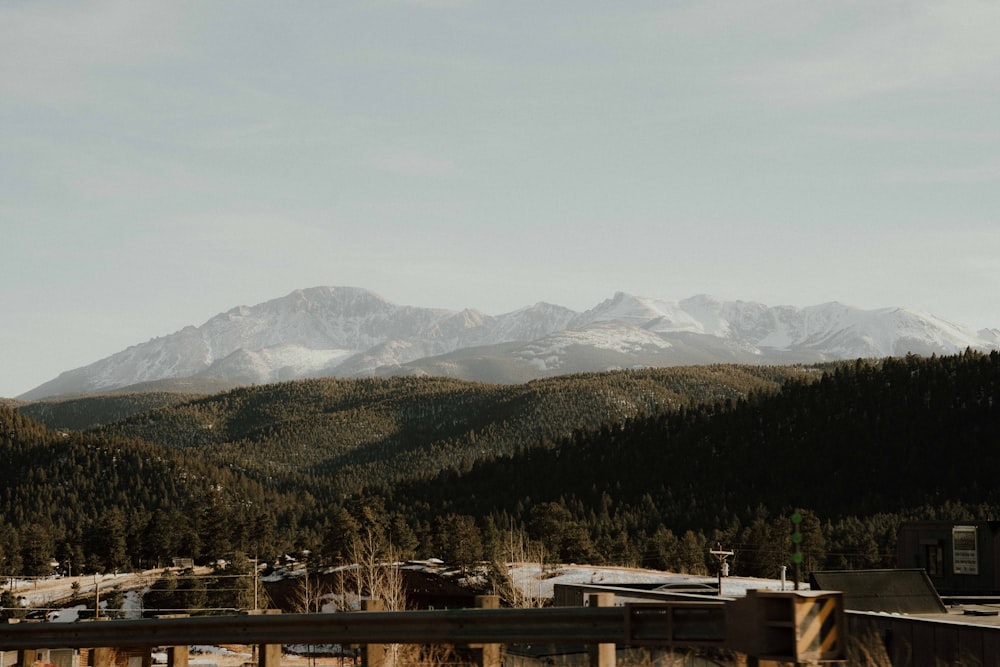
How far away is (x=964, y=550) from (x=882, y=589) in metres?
31.5

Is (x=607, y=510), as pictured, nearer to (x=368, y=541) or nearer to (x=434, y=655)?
(x=368, y=541)

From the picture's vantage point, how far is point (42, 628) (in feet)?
42.6

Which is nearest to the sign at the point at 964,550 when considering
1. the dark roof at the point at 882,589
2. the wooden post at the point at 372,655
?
the dark roof at the point at 882,589

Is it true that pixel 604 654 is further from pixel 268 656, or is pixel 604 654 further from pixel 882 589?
pixel 882 589

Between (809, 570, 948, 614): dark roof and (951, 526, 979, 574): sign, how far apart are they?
93.9ft

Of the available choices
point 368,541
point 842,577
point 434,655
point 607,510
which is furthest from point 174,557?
point 434,655

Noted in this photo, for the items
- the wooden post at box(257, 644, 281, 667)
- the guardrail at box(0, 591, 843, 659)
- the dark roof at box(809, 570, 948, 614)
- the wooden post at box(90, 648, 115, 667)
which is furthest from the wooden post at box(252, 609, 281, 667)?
the dark roof at box(809, 570, 948, 614)

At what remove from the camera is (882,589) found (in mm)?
36562

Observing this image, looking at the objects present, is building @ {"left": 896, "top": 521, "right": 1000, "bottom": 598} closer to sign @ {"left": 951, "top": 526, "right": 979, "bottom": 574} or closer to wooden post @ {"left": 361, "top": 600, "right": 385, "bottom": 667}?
sign @ {"left": 951, "top": 526, "right": 979, "bottom": 574}

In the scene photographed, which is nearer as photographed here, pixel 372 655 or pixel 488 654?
pixel 488 654

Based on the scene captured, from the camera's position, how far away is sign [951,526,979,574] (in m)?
63.8

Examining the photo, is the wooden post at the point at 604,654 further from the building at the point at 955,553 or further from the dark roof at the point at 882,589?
the building at the point at 955,553

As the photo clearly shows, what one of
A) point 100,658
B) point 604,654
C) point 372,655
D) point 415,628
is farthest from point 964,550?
point 100,658

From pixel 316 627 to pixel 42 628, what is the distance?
357 centimetres
